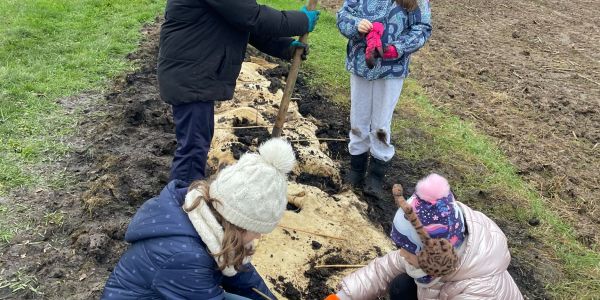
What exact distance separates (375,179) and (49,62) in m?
3.90

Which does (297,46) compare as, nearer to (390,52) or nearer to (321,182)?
(390,52)

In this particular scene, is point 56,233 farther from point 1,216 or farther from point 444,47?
point 444,47

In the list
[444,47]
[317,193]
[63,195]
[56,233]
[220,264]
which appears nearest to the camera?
[220,264]

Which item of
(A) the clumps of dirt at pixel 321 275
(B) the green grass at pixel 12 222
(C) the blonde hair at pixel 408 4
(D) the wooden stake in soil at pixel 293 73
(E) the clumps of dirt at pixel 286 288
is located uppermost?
(C) the blonde hair at pixel 408 4

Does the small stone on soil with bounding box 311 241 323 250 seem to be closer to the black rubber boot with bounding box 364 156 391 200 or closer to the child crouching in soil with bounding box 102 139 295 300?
the black rubber boot with bounding box 364 156 391 200

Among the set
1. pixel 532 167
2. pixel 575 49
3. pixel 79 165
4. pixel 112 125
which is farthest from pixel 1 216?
pixel 575 49

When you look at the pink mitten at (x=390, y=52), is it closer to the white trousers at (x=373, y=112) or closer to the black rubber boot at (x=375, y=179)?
the white trousers at (x=373, y=112)

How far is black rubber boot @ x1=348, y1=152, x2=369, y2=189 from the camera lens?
4465 millimetres

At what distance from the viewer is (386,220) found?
414 cm

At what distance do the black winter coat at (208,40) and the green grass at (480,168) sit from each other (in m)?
2.11

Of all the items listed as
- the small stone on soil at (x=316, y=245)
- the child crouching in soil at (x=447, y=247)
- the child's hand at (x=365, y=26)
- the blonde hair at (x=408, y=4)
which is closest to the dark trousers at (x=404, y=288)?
the child crouching in soil at (x=447, y=247)

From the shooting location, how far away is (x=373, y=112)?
4.19 metres

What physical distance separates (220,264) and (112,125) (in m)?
3.00

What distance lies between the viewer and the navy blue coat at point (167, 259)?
219cm
